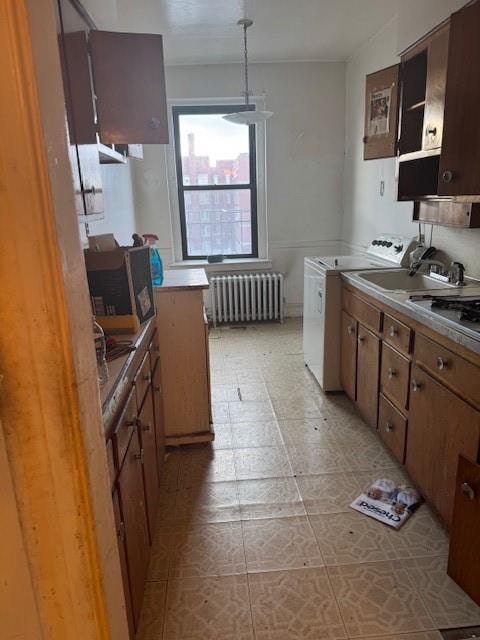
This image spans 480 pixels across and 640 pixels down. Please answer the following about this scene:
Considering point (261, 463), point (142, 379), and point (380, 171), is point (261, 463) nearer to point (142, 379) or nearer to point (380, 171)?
point (142, 379)

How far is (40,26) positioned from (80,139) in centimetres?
102

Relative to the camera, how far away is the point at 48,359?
24.5 inches

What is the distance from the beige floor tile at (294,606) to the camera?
1.47m

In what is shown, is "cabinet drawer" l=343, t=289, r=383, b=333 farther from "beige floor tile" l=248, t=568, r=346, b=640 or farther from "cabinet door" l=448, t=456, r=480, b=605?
"beige floor tile" l=248, t=568, r=346, b=640

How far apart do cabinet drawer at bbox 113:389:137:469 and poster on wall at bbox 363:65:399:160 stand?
2.17 meters

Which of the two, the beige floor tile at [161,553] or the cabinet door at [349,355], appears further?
the cabinet door at [349,355]

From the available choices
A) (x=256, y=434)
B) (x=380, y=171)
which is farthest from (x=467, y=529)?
(x=380, y=171)

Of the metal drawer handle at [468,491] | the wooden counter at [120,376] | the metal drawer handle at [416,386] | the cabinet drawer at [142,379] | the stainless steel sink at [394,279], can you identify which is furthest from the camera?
the stainless steel sink at [394,279]

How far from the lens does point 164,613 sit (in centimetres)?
155

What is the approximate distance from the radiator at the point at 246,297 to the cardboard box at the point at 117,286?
2856mm

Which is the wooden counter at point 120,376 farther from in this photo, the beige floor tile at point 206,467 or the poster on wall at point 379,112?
the poster on wall at point 379,112

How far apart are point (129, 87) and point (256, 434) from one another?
76.8 inches

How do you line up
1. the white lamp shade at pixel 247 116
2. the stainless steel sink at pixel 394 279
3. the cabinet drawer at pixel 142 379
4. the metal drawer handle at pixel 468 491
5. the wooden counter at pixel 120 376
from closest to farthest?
the wooden counter at pixel 120 376 → the metal drawer handle at pixel 468 491 → the cabinet drawer at pixel 142 379 → the stainless steel sink at pixel 394 279 → the white lamp shade at pixel 247 116

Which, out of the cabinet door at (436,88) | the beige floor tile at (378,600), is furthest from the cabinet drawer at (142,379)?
the cabinet door at (436,88)
